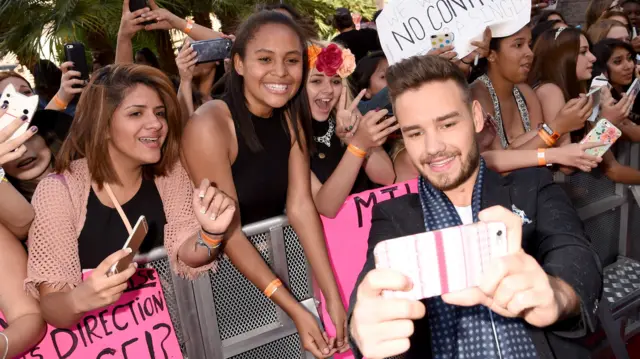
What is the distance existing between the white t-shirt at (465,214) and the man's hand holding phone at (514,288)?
75 centimetres

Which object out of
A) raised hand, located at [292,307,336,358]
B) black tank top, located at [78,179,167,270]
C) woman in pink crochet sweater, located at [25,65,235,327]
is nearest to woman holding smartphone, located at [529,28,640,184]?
raised hand, located at [292,307,336,358]

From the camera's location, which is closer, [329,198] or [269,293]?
[269,293]

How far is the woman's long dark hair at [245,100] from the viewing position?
254 centimetres

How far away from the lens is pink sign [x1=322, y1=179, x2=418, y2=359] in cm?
265

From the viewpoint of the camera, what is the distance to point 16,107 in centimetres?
221

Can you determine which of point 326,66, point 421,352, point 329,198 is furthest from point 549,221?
point 326,66

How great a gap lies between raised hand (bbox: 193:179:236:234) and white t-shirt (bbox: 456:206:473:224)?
2.68 feet

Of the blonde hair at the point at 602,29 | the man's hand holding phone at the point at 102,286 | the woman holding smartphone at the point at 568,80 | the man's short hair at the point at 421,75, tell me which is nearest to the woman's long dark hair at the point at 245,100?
the man's short hair at the point at 421,75

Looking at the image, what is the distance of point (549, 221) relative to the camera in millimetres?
1938

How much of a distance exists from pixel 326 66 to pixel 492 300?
6.52ft

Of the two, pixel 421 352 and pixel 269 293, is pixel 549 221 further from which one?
pixel 269 293

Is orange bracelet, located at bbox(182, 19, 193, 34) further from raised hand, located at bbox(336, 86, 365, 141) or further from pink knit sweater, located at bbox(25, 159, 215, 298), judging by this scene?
pink knit sweater, located at bbox(25, 159, 215, 298)

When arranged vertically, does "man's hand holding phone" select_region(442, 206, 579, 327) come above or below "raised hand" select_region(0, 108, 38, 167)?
below

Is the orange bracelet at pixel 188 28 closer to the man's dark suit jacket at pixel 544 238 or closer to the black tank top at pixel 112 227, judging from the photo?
the black tank top at pixel 112 227
